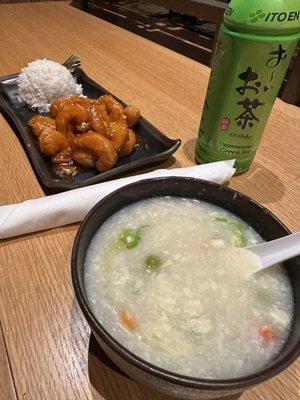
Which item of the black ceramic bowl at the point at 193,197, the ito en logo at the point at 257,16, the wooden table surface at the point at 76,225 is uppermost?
the ito en logo at the point at 257,16

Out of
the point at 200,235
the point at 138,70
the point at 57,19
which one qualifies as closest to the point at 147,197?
the point at 200,235

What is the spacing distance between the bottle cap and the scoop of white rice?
0.77m

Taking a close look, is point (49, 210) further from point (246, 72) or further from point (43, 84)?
point (43, 84)

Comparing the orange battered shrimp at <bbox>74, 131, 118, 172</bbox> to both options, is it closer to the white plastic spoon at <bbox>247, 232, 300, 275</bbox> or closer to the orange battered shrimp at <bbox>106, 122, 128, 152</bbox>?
the orange battered shrimp at <bbox>106, 122, 128, 152</bbox>

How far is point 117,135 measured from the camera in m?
1.03

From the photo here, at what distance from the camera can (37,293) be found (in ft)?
2.15

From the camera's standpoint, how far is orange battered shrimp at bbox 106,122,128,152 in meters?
1.02

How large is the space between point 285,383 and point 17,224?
23.4 inches

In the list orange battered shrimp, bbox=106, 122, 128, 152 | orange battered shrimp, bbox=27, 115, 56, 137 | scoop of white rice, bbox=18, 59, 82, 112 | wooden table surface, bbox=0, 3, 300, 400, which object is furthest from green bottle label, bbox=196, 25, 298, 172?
scoop of white rice, bbox=18, 59, 82, 112

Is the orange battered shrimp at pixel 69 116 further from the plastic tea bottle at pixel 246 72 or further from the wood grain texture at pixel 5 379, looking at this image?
the wood grain texture at pixel 5 379

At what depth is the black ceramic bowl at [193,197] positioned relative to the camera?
39 centimetres

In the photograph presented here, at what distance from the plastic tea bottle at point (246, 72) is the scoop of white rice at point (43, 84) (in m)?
0.64

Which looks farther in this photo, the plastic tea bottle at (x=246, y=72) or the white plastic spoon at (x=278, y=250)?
the plastic tea bottle at (x=246, y=72)

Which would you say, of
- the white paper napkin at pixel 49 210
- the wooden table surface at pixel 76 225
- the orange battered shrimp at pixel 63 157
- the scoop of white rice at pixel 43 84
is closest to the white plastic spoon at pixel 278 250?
the wooden table surface at pixel 76 225
